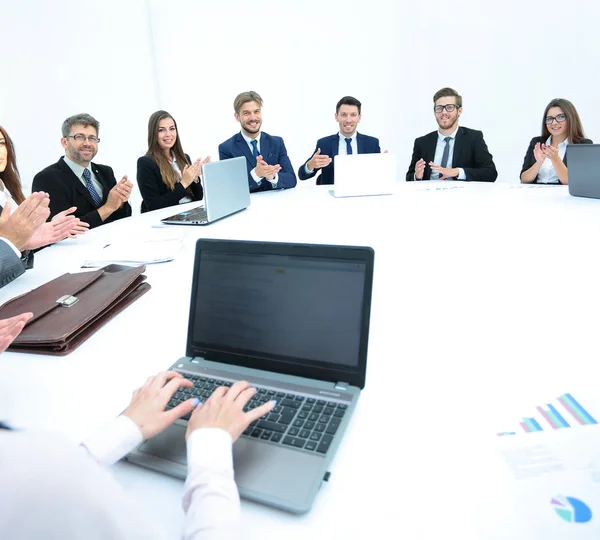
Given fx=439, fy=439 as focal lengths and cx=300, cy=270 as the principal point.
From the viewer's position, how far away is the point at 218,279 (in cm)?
88

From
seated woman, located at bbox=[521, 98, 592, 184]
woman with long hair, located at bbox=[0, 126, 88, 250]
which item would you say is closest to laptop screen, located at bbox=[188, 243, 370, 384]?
woman with long hair, located at bbox=[0, 126, 88, 250]

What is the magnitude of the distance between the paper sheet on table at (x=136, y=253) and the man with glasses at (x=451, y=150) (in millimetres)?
2404

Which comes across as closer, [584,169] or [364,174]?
[584,169]

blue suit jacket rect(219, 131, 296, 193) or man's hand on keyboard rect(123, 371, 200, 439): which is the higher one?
blue suit jacket rect(219, 131, 296, 193)

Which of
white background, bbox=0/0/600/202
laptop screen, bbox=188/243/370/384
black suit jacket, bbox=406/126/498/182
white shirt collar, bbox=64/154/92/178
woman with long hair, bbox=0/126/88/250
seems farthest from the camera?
white background, bbox=0/0/600/202

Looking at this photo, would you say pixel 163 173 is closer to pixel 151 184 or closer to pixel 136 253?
pixel 151 184

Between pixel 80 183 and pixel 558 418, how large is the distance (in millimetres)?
2835

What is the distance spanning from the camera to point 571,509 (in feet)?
1.78

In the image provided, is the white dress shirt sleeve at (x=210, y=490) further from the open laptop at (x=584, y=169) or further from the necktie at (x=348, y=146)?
the necktie at (x=348, y=146)

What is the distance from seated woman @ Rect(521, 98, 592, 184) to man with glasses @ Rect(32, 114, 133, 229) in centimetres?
285

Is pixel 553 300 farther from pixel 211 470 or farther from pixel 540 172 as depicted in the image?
pixel 540 172

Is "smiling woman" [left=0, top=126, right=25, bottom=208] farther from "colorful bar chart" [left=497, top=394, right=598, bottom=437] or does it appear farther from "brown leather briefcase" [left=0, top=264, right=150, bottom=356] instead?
"colorful bar chart" [left=497, top=394, right=598, bottom=437]

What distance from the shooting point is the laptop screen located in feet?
2.55

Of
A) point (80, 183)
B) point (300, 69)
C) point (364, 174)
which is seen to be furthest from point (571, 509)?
point (300, 69)
